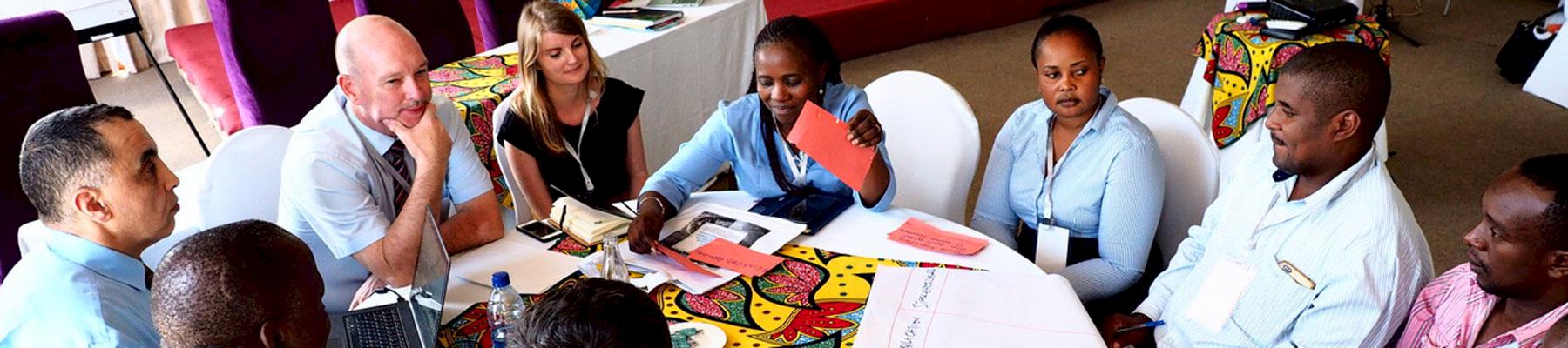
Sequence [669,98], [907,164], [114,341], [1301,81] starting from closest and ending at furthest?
[114,341] → [1301,81] → [907,164] → [669,98]

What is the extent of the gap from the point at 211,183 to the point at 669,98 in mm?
2014

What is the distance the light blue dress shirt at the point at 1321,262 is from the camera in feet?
6.13

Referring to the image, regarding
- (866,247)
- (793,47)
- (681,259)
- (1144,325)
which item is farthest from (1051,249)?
(681,259)

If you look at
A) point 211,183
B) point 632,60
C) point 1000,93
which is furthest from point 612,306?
point 1000,93

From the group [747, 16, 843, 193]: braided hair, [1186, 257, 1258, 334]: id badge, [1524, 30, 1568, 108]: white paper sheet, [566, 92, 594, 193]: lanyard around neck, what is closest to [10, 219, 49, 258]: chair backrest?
[566, 92, 594, 193]: lanyard around neck

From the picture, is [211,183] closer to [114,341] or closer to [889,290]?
[114,341]

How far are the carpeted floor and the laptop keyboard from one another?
284 cm

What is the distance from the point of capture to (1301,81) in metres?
1.96

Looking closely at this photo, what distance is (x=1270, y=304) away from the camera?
2.00m

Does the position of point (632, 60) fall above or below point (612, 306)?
below

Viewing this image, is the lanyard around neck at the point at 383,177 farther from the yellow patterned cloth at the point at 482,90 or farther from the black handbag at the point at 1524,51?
the black handbag at the point at 1524,51

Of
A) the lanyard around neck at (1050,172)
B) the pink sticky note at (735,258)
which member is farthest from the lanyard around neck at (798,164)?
the lanyard around neck at (1050,172)

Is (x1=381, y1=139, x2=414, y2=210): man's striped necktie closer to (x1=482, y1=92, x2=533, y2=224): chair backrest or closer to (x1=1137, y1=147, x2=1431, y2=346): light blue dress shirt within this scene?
(x1=482, y1=92, x2=533, y2=224): chair backrest

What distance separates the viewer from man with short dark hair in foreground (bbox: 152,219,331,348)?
1552 mm
